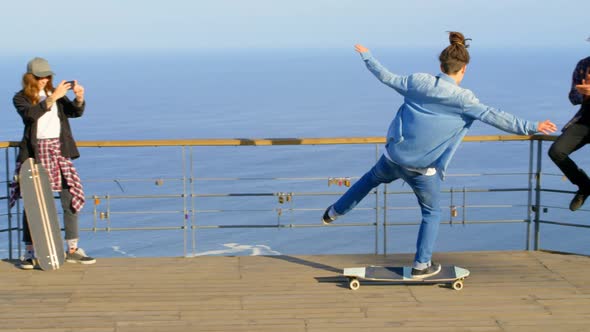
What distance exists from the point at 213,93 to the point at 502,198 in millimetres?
91034

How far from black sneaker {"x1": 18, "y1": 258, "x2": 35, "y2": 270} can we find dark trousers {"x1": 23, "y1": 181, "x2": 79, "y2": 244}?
13 centimetres

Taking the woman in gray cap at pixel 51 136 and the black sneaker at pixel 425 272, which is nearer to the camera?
the black sneaker at pixel 425 272

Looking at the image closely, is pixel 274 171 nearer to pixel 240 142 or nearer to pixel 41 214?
pixel 240 142

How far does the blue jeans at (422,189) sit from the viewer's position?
5.28 meters

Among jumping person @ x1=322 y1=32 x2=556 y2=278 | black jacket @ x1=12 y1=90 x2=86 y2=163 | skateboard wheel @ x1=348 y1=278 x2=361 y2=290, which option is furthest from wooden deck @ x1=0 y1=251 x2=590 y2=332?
black jacket @ x1=12 y1=90 x2=86 y2=163

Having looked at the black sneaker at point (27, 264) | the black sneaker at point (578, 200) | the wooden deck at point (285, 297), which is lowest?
the wooden deck at point (285, 297)

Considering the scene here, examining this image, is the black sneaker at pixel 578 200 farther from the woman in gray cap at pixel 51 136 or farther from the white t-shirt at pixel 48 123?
the white t-shirt at pixel 48 123

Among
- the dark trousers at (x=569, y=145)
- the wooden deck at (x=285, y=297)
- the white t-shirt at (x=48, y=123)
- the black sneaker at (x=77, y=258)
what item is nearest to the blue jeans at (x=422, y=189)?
the wooden deck at (x=285, y=297)

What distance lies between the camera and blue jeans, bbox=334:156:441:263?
5.28 m

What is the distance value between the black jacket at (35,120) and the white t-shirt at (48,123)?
0.04m

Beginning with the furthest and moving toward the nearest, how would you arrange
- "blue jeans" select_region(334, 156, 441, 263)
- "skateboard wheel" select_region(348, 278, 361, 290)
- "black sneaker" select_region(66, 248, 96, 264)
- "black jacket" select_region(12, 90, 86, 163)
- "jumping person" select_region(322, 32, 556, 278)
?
"black sneaker" select_region(66, 248, 96, 264), "black jacket" select_region(12, 90, 86, 163), "skateboard wheel" select_region(348, 278, 361, 290), "blue jeans" select_region(334, 156, 441, 263), "jumping person" select_region(322, 32, 556, 278)

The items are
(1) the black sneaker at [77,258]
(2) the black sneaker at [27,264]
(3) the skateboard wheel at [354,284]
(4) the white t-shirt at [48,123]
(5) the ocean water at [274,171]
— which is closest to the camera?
(3) the skateboard wheel at [354,284]

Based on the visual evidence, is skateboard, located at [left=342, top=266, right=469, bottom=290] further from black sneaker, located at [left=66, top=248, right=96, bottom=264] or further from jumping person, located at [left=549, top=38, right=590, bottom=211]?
black sneaker, located at [left=66, top=248, right=96, bottom=264]

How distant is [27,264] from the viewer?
5.94 meters
